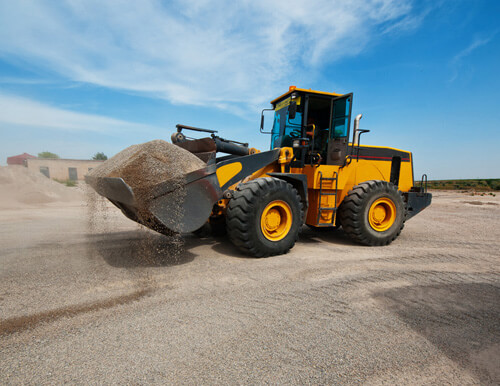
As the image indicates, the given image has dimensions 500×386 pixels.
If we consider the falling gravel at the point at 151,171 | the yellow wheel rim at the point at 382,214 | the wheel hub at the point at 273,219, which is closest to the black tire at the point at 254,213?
the wheel hub at the point at 273,219

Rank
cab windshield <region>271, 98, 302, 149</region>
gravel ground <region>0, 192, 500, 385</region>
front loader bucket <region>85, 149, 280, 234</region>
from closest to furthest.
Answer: gravel ground <region>0, 192, 500, 385</region> → front loader bucket <region>85, 149, 280, 234</region> → cab windshield <region>271, 98, 302, 149</region>

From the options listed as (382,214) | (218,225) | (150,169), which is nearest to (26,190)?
(218,225)

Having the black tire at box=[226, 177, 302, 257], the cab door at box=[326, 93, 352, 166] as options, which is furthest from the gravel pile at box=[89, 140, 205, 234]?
the cab door at box=[326, 93, 352, 166]

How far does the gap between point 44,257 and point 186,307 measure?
2.87 meters

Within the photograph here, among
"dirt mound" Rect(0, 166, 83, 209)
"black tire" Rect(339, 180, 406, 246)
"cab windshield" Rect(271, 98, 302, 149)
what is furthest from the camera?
"dirt mound" Rect(0, 166, 83, 209)

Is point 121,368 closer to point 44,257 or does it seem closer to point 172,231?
→ point 172,231

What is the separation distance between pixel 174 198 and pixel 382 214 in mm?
4238

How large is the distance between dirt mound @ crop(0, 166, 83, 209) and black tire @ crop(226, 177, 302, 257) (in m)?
11.6

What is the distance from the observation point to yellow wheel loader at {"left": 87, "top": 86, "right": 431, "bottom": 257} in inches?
166

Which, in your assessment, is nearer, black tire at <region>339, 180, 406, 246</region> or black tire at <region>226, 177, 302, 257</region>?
black tire at <region>226, 177, 302, 257</region>

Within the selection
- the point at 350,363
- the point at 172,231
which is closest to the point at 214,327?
the point at 350,363

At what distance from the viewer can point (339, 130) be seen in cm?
567

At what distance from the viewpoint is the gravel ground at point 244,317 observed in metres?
1.96

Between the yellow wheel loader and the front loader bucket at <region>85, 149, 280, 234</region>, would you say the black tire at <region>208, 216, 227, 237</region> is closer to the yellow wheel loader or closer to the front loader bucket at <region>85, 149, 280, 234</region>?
the yellow wheel loader
